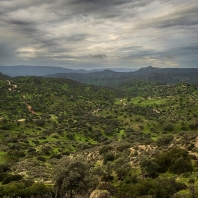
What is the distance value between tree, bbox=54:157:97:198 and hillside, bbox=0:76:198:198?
1082mm

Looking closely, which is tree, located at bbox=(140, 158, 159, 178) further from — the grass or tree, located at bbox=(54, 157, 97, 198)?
the grass

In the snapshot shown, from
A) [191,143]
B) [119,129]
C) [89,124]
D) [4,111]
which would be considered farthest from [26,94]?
[191,143]

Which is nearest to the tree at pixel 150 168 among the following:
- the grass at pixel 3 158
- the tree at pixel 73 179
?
the tree at pixel 73 179

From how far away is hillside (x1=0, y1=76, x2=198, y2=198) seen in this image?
96.7ft

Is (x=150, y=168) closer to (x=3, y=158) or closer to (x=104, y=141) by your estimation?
(x=3, y=158)

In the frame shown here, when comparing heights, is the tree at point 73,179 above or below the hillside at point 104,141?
above

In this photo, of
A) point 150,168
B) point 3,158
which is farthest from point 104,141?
point 150,168

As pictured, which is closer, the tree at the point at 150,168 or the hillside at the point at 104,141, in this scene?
the hillside at the point at 104,141

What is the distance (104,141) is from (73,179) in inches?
2609

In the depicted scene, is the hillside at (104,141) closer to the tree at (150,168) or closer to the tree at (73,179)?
the tree at (150,168)

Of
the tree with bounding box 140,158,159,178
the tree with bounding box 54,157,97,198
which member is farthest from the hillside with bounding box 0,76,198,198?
the tree with bounding box 54,157,97,198

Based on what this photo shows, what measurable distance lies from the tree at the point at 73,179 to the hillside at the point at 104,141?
3.55ft

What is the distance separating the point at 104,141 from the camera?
88188 mm

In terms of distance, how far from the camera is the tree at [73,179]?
22648 millimetres
